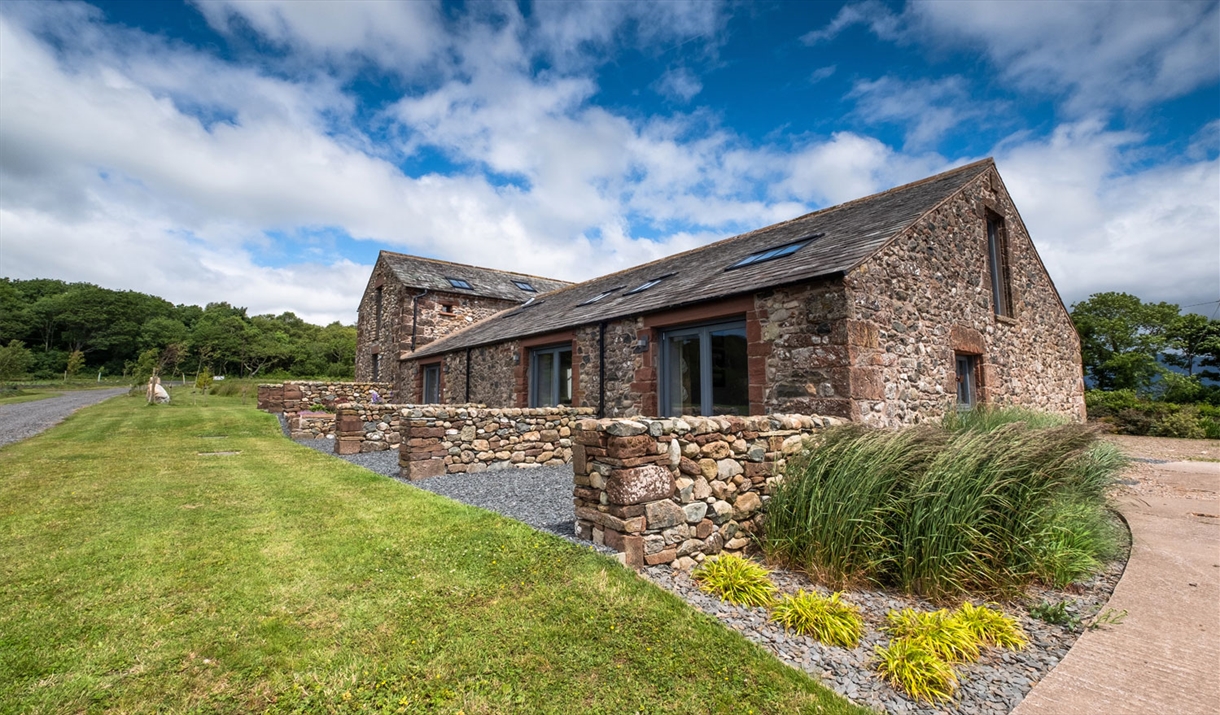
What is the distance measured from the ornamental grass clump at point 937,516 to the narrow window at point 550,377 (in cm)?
727

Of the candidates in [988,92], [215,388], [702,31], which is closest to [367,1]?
[702,31]

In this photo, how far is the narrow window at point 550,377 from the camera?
37.6 ft

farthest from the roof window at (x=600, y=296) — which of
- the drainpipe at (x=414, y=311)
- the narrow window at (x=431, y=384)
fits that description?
the drainpipe at (x=414, y=311)

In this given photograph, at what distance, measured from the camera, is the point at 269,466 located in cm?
841

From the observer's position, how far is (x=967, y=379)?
9352 millimetres

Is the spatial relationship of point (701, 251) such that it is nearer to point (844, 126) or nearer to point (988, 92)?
point (844, 126)

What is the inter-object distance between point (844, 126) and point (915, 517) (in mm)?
Answer: 9352

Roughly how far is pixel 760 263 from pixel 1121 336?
77.2 feet

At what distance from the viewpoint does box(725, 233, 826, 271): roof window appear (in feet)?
29.4

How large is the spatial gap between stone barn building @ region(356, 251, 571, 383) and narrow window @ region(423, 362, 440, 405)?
2504 millimetres

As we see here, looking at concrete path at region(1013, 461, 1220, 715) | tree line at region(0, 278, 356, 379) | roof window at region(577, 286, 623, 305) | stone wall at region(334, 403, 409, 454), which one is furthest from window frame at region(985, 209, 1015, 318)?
tree line at region(0, 278, 356, 379)

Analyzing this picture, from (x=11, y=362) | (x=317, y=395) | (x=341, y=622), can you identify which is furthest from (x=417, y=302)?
(x=11, y=362)

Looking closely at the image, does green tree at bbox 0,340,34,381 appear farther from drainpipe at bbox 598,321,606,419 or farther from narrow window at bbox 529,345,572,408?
drainpipe at bbox 598,321,606,419

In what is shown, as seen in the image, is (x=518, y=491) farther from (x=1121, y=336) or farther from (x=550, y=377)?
(x=1121, y=336)
